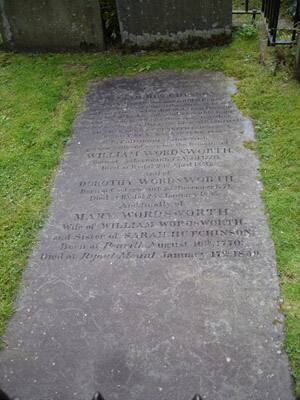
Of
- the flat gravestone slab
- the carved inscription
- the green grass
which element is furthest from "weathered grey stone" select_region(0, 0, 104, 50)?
the flat gravestone slab

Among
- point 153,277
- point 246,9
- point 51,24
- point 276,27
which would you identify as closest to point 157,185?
point 153,277

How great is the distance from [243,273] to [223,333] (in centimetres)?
54

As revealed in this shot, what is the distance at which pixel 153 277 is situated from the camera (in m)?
3.52

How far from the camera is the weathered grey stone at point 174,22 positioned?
605cm

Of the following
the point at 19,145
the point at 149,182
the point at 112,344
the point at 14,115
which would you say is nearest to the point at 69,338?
the point at 112,344

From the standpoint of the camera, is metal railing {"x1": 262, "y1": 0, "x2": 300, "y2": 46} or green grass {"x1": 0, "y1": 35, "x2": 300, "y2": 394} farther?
metal railing {"x1": 262, "y1": 0, "x2": 300, "y2": 46}

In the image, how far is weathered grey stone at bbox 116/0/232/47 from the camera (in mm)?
6051

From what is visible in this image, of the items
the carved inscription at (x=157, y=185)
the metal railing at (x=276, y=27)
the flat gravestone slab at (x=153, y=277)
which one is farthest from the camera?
the metal railing at (x=276, y=27)

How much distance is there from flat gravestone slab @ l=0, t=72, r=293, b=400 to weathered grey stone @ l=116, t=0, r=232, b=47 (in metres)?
1.75

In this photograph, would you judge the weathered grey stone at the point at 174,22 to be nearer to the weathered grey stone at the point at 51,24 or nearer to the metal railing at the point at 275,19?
the weathered grey stone at the point at 51,24

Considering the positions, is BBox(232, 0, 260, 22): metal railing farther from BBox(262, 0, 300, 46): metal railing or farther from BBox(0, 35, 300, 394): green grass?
BBox(0, 35, 300, 394): green grass

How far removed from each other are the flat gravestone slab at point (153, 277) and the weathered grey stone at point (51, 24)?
1999 mm

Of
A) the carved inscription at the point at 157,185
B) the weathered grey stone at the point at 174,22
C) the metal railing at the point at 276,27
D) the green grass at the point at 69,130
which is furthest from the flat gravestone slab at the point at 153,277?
the weathered grey stone at the point at 174,22

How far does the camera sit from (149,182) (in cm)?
437
